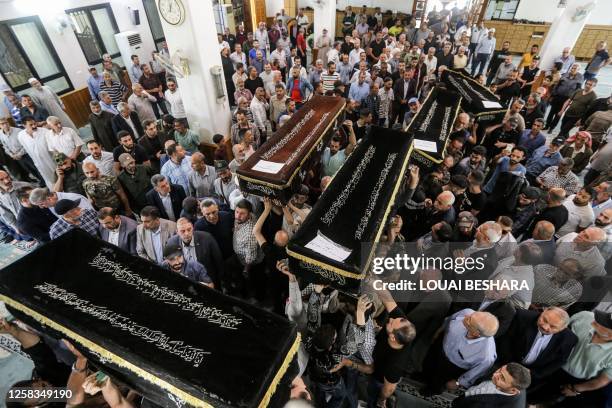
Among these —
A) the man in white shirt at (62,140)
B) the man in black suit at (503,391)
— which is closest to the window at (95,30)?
the man in white shirt at (62,140)

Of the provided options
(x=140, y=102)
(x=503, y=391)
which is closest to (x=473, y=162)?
(x=503, y=391)

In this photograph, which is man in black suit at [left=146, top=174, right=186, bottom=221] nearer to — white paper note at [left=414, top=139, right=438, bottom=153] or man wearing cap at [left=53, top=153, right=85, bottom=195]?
man wearing cap at [left=53, top=153, right=85, bottom=195]

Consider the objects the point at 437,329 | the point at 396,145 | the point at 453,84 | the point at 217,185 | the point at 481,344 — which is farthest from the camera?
the point at 453,84

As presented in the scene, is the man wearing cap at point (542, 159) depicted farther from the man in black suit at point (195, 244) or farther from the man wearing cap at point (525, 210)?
the man in black suit at point (195, 244)

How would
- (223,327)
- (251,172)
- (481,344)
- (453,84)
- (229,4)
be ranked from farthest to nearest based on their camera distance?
(229,4)
(453,84)
(251,172)
(481,344)
(223,327)

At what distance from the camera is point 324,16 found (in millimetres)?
11672

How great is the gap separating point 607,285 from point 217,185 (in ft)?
15.9

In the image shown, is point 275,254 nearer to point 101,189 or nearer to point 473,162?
point 101,189

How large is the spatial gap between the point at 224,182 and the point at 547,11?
19235 millimetres

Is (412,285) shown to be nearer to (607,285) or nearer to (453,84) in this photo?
(607,285)

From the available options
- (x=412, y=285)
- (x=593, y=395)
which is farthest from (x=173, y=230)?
(x=593, y=395)

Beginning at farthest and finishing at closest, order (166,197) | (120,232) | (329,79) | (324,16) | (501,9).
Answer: (501,9) → (324,16) → (329,79) → (166,197) → (120,232)

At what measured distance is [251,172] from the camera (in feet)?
12.4

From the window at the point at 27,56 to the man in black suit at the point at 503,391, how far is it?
440 inches
